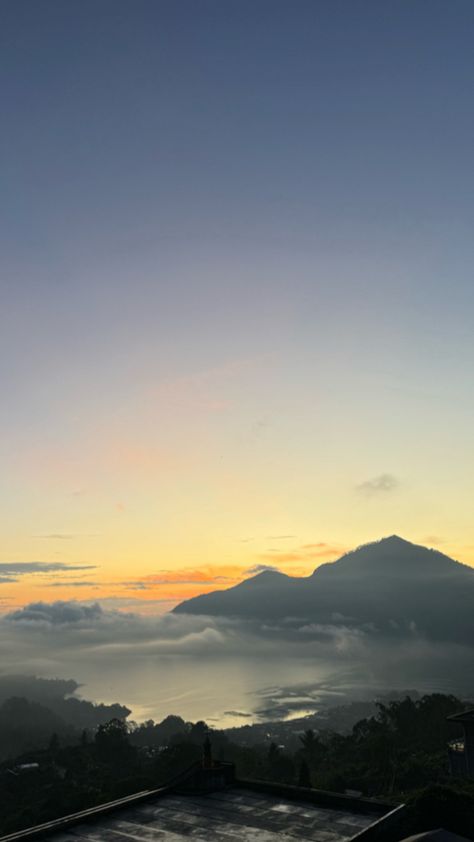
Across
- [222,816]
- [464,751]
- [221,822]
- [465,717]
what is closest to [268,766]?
[464,751]

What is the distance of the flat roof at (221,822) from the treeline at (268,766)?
109 feet

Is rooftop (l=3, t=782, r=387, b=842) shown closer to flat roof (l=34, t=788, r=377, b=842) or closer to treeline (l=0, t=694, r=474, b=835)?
flat roof (l=34, t=788, r=377, b=842)

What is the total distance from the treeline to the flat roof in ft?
109

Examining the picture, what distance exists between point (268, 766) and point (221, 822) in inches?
4041

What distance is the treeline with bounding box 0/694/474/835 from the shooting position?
277 feet

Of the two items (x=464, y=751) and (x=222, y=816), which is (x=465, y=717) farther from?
(x=222, y=816)

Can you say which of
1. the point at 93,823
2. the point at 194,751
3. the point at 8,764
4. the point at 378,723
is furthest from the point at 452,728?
the point at 93,823

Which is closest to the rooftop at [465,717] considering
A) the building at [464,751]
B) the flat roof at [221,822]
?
the building at [464,751]

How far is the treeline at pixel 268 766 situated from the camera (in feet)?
277

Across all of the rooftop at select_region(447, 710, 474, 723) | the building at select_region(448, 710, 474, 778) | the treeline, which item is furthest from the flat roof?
the building at select_region(448, 710, 474, 778)

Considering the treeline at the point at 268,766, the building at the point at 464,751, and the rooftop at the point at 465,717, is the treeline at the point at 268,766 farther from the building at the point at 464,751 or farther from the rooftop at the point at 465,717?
the building at the point at 464,751

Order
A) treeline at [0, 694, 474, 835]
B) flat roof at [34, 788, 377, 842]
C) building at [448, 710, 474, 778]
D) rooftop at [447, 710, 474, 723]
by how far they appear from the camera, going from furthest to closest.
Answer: treeline at [0, 694, 474, 835] → building at [448, 710, 474, 778] → rooftop at [447, 710, 474, 723] → flat roof at [34, 788, 377, 842]

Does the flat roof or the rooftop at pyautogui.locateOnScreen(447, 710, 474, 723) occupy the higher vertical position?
the flat roof

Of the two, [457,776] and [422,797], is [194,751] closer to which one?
[457,776]
